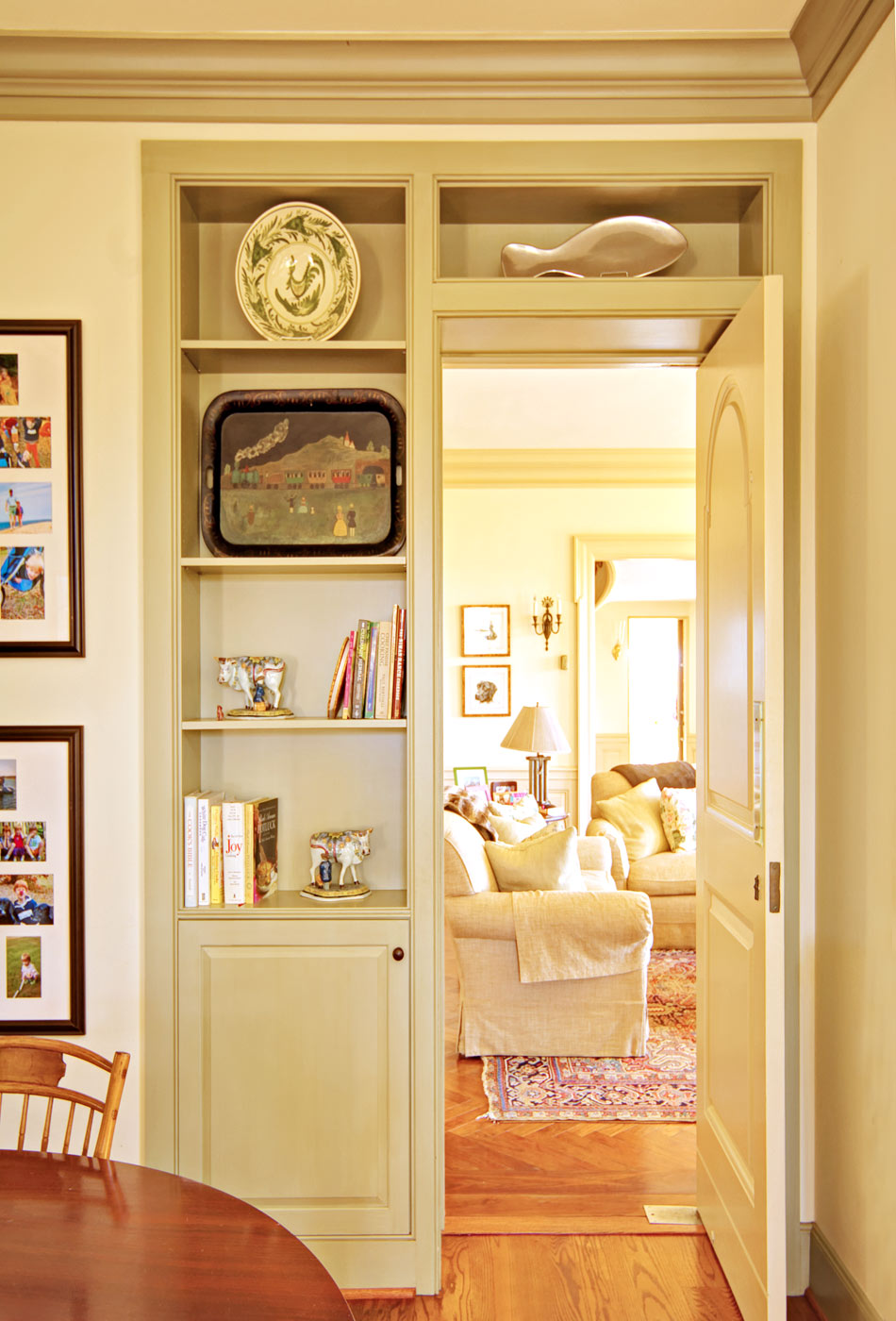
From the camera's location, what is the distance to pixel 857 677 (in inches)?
83.8

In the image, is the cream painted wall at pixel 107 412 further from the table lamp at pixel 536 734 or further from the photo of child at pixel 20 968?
the table lamp at pixel 536 734

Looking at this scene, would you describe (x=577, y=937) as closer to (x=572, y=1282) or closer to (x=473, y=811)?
(x=473, y=811)

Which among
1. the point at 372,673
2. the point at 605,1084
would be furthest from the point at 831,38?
the point at 605,1084

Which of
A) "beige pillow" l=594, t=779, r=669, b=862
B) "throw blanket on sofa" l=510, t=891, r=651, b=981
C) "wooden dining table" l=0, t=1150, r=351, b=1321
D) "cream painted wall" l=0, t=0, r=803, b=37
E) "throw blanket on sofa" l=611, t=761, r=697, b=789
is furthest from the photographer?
"throw blanket on sofa" l=611, t=761, r=697, b=789

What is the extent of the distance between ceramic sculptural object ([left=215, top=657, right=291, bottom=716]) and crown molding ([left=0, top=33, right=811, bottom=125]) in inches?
52.9

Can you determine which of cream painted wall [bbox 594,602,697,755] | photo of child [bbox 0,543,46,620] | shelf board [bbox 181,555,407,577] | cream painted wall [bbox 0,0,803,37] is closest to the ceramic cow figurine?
shelf board [bbox 181,555,407,577]

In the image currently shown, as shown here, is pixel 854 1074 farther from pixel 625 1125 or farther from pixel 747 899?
pixel 625 1125

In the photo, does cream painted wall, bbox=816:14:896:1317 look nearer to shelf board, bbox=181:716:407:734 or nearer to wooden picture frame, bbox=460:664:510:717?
shelf board, bbox=181:716:407:734

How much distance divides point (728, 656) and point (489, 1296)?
1656 millimetres

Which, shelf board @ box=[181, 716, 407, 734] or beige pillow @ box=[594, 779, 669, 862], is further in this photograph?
beige pillow @ box=[594, 779, 669, 862]

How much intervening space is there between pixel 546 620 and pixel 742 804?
186 inches

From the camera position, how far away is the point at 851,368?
7.09 ft

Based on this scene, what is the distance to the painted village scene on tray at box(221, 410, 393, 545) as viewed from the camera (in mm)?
2504

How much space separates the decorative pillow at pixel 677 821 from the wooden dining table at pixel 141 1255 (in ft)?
15.9
